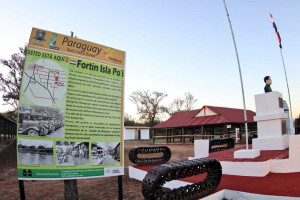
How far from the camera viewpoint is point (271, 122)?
733 centimetres

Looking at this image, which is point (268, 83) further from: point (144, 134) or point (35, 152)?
point (144, 134)

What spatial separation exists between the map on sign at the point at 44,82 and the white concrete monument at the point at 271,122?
6705 millimetres

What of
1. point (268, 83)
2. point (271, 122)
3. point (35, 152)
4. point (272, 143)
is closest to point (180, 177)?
point (35, 152)

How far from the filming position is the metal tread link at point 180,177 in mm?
2830

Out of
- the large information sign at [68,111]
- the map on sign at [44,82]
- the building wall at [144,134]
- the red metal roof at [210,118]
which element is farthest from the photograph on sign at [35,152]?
the building wall at [144,134]

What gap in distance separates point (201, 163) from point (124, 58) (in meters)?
2.19

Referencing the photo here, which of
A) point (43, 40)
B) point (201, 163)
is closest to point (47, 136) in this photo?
point (43, 40)

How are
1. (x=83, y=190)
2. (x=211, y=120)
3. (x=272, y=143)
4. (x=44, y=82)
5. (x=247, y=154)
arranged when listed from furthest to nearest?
(x=211, y=120), (x=272, y=143), (x=83, y=190), (x=247, y=154), (x=44, y=82)

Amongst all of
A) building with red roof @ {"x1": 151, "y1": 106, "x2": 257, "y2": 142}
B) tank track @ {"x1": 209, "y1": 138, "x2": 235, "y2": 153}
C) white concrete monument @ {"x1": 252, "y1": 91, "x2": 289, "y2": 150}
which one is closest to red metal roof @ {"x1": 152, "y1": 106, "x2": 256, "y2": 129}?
building with red roof @ {"x1": 151, "y1": 106, "x2": 257, "y2": 142}

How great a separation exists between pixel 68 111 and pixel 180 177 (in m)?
1.94

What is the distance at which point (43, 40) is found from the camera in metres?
3.05

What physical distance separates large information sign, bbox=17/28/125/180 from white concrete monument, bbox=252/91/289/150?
5.81m

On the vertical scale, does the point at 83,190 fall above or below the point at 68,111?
below

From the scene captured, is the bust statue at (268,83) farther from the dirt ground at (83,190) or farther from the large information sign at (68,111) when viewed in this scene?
the large information sign at (68,111)
